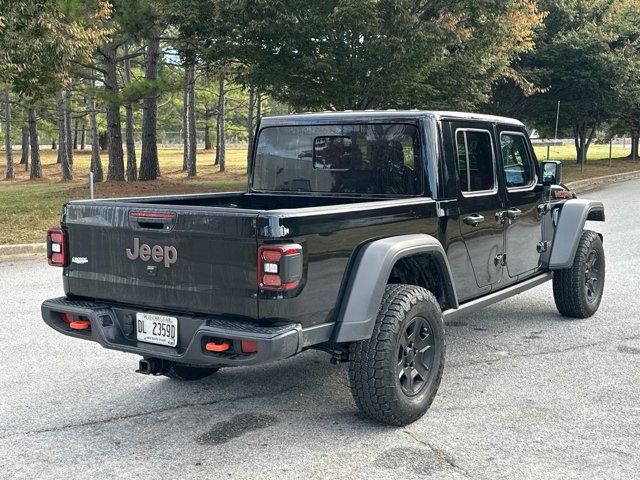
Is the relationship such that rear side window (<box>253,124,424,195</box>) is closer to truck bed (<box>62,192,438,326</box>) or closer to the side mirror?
truck bed (<box>62,192,438,326</box>)

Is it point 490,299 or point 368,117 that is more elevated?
point 368,117

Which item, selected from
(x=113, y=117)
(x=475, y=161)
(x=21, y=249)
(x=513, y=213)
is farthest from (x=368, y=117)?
(x=113, y=117)

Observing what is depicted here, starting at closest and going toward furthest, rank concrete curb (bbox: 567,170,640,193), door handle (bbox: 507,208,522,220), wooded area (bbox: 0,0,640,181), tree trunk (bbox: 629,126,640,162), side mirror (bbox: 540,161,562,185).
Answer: door handle (bbox: 507,208,522,220)
side mirror (bbox: 540,161,562,185)
wooded area (bbox: 0,0,640,181)
concrete curb (bbox: 567,170,640,193)
tree trunk (bbox: 629,126,640,162)

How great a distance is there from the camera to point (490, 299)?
5.05m

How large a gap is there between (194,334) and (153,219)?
655 mm

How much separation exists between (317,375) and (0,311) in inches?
145

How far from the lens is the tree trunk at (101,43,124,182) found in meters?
20.3

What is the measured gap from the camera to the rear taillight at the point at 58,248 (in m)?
4.17

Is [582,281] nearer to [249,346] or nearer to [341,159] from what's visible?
[341,159]

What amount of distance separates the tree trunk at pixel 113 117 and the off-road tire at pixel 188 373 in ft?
50.8

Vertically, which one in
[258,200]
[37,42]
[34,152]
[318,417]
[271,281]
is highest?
[37,42]

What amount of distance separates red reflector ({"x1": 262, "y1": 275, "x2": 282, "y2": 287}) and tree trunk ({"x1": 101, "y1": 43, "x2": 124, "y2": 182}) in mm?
16810

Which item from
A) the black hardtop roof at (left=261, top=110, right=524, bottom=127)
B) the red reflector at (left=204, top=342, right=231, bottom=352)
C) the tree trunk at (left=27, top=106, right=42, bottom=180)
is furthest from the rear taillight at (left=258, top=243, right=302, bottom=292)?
the tree trunk at (left=27, top=106, right=42, bottom=180)

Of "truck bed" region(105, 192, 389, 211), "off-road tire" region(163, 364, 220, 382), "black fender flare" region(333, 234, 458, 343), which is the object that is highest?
"truck bed" region(105, 192, 389, 211)
